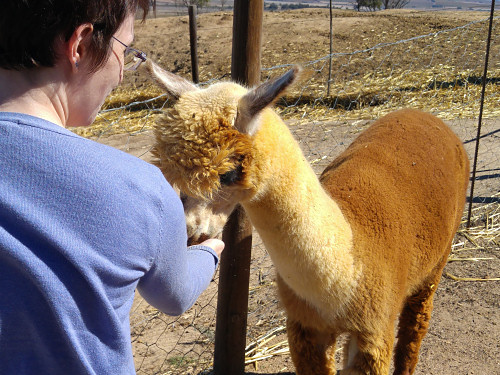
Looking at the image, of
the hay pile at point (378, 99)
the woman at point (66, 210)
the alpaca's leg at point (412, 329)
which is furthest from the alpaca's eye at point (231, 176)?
the hay pile at point (378, 99)

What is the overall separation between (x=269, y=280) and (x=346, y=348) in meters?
1.51

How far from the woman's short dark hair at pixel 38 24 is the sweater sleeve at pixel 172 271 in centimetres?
34

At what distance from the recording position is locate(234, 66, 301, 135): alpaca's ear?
1474mm

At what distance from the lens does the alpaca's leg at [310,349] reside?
224cm

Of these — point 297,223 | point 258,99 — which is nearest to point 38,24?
point 258,99

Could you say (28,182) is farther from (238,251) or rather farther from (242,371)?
(242,371)

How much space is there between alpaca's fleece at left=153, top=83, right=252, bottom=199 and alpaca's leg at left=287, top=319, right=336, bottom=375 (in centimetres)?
89

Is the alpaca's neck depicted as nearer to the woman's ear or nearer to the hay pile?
the woman's ear

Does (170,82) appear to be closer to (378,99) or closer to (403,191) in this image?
(403,191)

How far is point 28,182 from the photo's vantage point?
0.81m

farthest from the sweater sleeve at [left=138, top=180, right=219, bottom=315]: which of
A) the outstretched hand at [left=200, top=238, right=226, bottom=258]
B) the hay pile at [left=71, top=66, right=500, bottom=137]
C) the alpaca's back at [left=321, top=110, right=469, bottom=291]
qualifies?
the hay pile at [left=71, top=66, right=500, bottom=137]

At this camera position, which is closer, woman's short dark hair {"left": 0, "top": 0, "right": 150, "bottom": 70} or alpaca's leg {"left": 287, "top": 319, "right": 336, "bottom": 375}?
woman's short dark hair {"left": 0, "top": 0, "right": 150, "bottom": 70}

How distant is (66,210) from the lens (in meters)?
0.84

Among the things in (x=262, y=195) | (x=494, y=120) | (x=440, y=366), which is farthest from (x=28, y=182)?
(x=494, y=120)
